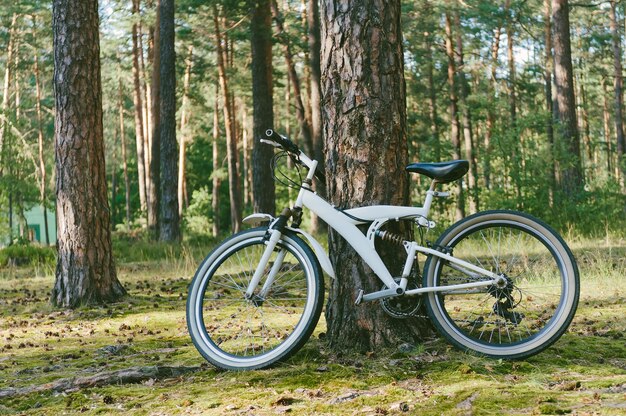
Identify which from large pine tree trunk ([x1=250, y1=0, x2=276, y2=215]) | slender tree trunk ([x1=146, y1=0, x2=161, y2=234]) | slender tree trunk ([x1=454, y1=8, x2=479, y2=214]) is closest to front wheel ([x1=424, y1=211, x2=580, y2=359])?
large pine tree trunk ([x1=250, y1=0, x2=276, y2=215])

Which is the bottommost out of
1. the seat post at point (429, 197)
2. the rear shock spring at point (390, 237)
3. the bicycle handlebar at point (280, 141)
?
the rear shock spring at point (390, 237)

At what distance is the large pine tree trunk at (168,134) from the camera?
622 inches

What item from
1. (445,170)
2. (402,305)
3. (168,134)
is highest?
(168,134)

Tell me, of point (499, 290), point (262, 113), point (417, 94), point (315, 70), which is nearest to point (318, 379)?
point (499, 290)

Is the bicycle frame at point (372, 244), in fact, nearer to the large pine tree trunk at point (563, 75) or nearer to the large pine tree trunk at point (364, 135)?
the large pine tree trunk at point (364, 135)

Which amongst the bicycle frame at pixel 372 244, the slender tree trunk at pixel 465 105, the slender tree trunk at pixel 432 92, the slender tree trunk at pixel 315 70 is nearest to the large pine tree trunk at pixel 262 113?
the slender tree trunk at pixel 315 70

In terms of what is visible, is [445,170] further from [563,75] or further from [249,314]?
[563,75]

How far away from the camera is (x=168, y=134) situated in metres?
16.1

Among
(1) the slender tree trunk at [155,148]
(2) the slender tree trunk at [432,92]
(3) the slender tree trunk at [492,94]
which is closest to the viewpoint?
(3) the slender tree trunk at [492,94]

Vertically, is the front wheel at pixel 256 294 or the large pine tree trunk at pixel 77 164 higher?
the large pine tree trunk at pixel 77 164

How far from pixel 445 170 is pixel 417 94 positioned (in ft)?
84.3

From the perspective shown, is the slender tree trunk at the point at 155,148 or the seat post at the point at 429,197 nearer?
the seat post at the point at 429,197

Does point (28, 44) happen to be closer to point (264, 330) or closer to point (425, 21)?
point (425, 21)

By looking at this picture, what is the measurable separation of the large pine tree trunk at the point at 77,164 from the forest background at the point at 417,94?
7.54 m
